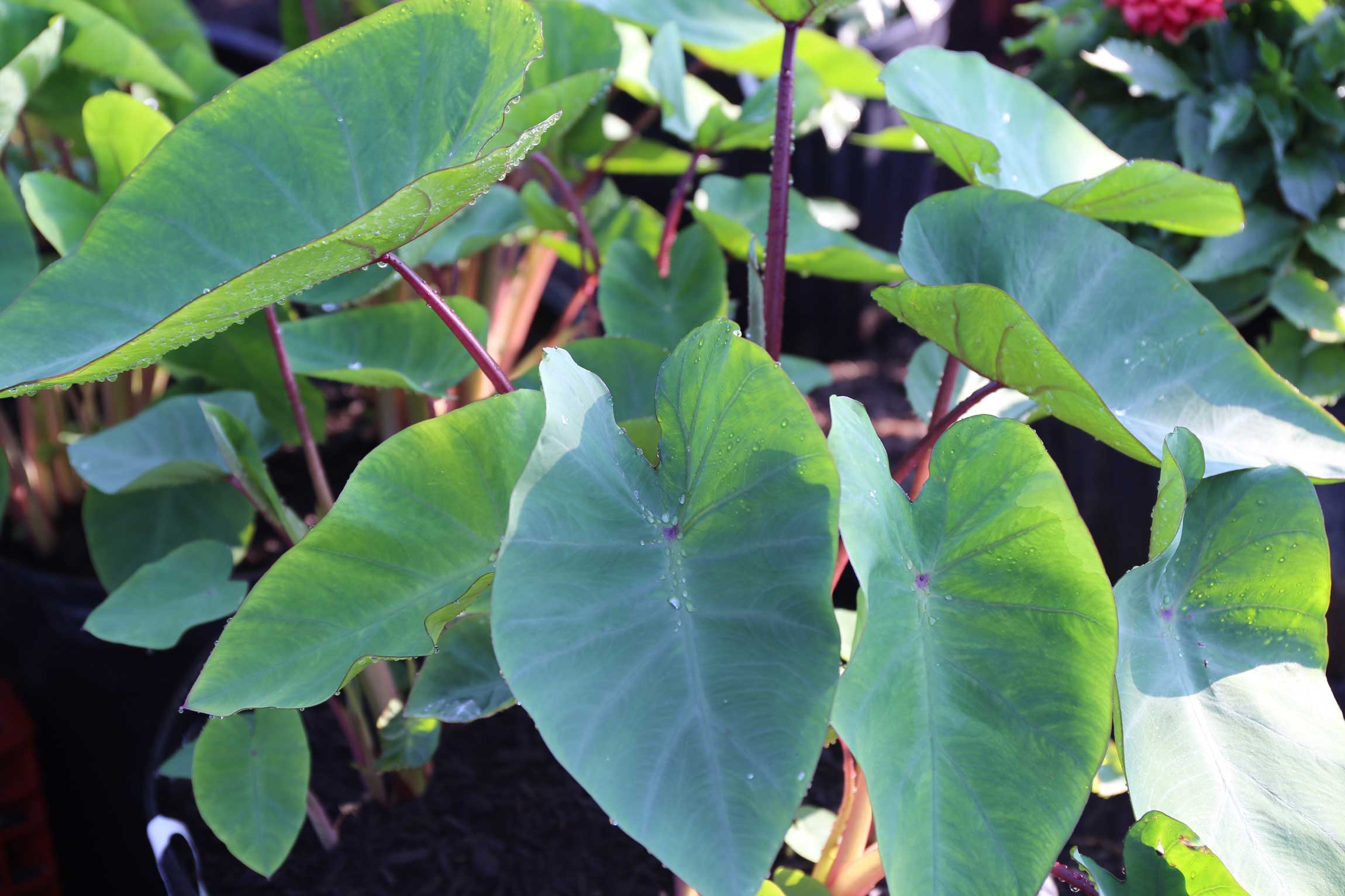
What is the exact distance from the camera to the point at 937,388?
0.88 metres

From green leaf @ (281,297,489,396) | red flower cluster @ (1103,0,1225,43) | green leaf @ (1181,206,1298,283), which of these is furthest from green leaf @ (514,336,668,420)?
red flower cluster @ (1103,0,1225,43)

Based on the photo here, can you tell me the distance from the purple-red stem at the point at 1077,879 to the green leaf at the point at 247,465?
0.54m

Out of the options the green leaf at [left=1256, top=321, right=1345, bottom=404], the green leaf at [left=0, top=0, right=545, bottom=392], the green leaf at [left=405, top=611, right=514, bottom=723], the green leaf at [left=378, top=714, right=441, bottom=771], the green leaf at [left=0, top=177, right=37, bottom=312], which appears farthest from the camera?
the green leaf at [left=1256, top=321, right=1345, bottom=404]

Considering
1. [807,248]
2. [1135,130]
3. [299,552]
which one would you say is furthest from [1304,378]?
[299,552]

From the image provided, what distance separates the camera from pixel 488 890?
0.83m

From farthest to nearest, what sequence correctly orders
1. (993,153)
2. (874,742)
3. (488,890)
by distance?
(488,890)
(993,153)
(874,742)

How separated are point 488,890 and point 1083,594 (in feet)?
1.93

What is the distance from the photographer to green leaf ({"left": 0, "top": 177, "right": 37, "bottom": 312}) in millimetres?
859

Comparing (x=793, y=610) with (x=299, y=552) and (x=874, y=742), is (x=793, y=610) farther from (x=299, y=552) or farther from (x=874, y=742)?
(x=299, y=552)

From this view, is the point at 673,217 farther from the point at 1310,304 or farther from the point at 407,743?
the point at 1310,304

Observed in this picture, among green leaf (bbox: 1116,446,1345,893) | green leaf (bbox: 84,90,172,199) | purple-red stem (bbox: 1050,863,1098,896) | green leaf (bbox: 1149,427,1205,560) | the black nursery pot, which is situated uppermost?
green leaf (bbox: 84,90,172,199)

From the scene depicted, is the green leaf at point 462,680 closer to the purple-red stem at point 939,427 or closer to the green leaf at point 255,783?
the green leaf at point 255,783

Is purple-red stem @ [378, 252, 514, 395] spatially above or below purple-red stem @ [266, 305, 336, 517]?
above

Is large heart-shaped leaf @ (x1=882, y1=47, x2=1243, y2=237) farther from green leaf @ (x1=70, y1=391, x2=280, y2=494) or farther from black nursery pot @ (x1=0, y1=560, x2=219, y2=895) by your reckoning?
black nursery pot @ (x1=0, y1=560, x2=219, y2=895)
